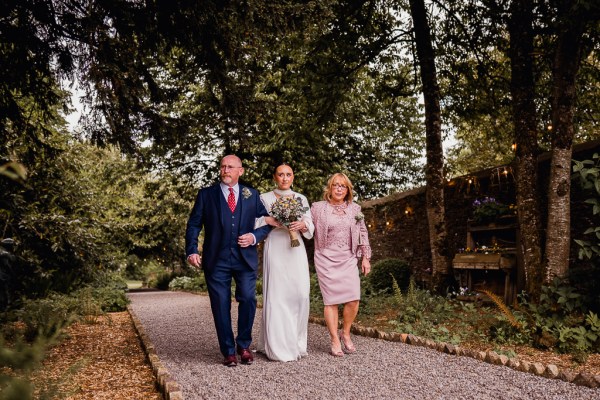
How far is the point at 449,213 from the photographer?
10703 millimetres

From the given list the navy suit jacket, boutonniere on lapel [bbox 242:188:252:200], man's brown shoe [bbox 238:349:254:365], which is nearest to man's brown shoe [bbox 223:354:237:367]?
man's brown shoe [bbox 238:349:254:365]

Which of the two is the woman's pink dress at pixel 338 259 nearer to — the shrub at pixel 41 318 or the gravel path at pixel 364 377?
the gravel path at pixel 364 377

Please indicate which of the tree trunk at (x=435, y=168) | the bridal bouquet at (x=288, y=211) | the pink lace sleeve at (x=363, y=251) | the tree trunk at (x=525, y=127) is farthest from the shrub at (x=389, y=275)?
the bridal bouquet at (x=288, y=211)

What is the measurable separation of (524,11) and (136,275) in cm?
4289

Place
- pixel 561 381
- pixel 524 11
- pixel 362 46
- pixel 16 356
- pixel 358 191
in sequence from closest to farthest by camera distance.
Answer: pixel 16 356, pixel 561 381, pixel 524 11, pixel 362 46, pixel 358 191

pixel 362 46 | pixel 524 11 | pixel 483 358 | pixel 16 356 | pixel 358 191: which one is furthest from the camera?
pixel 358 191

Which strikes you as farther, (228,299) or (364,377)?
(228,299)

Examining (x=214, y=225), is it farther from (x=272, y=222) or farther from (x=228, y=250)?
(x=272, y=222)

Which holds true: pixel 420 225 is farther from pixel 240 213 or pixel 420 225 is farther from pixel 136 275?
pixel 136 275

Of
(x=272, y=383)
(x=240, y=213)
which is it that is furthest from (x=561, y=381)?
(x=240, y=213)

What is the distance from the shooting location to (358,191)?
18.7 metres

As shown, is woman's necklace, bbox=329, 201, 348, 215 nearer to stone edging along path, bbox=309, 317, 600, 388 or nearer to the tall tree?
stone edging along path, bbox=309, 317, 600, 388

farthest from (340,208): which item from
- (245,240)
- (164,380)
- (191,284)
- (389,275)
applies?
(191,284)

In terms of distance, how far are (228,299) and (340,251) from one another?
1395mm
